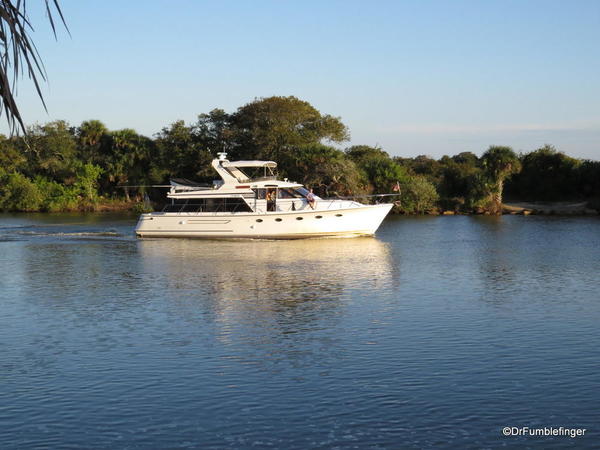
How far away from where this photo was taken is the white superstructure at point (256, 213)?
3706 cm

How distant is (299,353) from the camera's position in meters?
14.0

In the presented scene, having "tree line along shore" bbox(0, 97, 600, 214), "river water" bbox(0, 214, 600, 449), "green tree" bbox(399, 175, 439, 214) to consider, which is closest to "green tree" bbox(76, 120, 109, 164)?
"tree line along shore" bbox(0, 97, 600, 214)

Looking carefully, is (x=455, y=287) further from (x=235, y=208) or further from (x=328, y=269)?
(x=235, y=208)

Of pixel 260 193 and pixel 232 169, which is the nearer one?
pixel 260 193

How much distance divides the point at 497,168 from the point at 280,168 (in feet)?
58.4

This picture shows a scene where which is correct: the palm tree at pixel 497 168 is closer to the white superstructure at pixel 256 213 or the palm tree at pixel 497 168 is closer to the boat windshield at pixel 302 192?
the white superstructure at pixel 256 213

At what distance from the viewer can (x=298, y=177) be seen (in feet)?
205

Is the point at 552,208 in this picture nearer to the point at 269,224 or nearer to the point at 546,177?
the point at 546,177

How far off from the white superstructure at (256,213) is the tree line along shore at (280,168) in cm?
1933

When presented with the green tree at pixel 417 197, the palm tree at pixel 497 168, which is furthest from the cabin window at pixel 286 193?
the palm tree at pixel 497 168

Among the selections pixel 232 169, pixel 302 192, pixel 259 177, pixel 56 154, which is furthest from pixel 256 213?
pixel 56 154

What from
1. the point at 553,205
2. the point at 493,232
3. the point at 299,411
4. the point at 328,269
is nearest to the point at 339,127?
the point at 553,205

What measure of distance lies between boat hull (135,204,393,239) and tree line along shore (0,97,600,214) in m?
19.3

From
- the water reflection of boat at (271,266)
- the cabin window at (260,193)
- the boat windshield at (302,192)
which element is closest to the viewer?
the water reflection of boat at (271,266)
